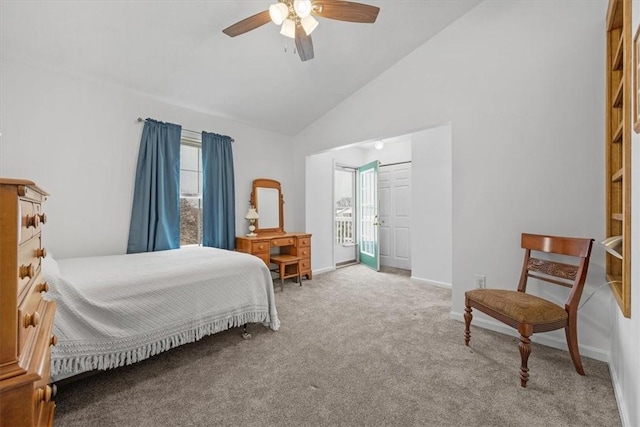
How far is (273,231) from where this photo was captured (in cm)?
451

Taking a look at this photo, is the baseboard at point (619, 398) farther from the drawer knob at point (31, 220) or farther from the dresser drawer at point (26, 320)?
the drawer knob at point (31, 220)

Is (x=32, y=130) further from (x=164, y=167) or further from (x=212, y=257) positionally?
(x=212, y=257)

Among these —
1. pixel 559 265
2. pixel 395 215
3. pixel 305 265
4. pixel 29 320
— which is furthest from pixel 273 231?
pixel 29 320

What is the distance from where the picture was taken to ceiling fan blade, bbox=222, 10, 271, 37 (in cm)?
202

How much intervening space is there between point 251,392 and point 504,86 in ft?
10.6

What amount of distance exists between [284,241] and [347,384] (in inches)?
101

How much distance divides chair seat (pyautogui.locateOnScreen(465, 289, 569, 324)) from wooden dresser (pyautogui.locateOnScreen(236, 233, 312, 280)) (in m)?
2.64

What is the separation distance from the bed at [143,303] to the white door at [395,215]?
3.49 metres

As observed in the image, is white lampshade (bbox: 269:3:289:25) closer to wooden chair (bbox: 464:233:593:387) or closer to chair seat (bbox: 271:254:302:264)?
wooden chair (bbox: 464:233:593:387)

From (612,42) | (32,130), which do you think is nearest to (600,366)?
(612,42)

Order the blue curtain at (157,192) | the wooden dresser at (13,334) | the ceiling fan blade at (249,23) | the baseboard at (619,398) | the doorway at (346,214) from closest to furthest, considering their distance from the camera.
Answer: the wooden dresser at (13,334)
the baseboard at (619,398)
the ceiling fan blade at (249,23)
the blue curtain at (157,192)
the doorway at (346,214)

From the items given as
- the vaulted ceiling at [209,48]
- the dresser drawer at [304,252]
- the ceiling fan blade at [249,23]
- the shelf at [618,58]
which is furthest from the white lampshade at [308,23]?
the dresser drawer at [304,252]

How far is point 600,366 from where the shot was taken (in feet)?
6.70

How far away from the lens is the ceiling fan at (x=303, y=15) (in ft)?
6.12
